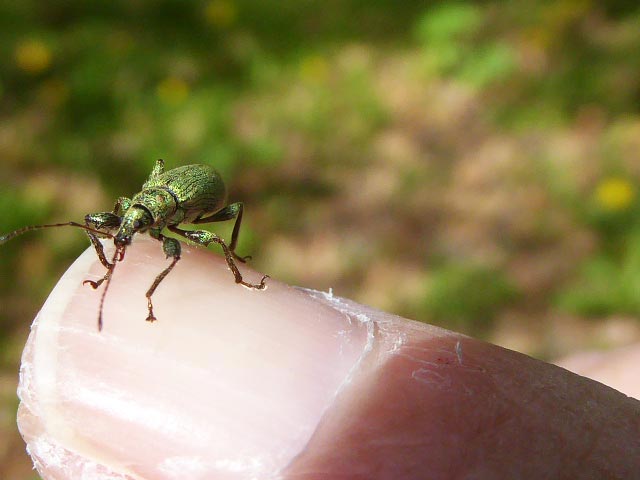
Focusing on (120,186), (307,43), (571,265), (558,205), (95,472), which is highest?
(307,43)

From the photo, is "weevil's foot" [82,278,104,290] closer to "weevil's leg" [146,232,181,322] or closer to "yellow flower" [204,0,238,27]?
"weevil's leg" [146,232,181,322]

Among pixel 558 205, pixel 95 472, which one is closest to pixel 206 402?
pixel 95 472

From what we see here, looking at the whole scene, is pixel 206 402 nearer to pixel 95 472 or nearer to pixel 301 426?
pixel 301 426

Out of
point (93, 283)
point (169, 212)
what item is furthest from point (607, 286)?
point (93, 283)

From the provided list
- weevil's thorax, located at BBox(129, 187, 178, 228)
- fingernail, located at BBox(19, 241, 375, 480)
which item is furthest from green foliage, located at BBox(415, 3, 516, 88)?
fingernail, located at BBox(19, 241, 375, 480)

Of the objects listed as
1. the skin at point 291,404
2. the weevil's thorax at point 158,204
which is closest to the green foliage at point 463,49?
the weevil's thorax at point 158,204

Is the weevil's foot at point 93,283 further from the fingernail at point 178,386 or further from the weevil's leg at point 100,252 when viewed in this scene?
the weevil's leg at point 100,252
